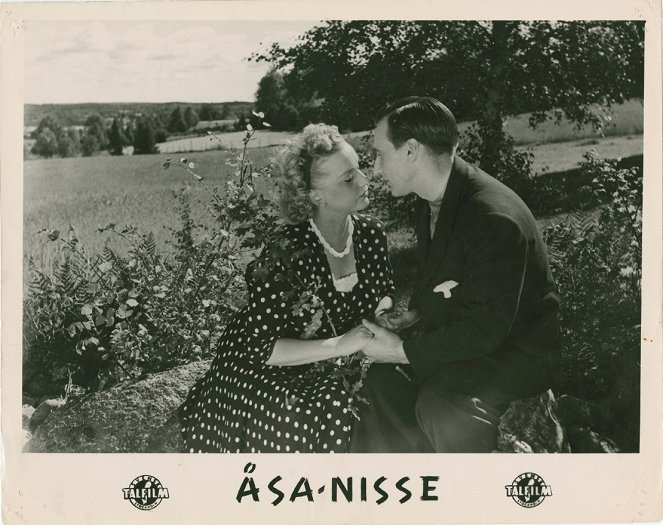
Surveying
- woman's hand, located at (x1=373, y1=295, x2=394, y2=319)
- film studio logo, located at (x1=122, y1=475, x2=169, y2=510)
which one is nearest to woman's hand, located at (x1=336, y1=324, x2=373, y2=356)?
woman's hand, located at (x1=373, y1=295, x2=394, y2=319)

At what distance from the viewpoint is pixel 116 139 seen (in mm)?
4508

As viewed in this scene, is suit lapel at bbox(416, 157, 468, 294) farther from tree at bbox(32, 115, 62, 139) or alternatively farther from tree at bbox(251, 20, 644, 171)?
tree at bbox(32, 115, 62, 139)

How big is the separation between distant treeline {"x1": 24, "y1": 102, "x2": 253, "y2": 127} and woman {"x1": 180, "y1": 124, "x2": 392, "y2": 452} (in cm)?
54

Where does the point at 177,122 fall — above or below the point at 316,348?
above

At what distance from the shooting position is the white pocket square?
393 centimetres

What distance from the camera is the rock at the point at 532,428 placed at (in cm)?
419

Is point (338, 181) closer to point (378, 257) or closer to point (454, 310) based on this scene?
point (378, 257)

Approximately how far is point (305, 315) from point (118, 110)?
165 centimetres

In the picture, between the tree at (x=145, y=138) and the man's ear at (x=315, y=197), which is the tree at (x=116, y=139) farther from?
the man's ear at (x=315, y=197)

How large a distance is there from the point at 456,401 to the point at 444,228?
87 cm

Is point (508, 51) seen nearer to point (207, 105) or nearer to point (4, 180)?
point (207, 105)

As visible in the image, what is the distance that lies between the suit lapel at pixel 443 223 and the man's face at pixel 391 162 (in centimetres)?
20

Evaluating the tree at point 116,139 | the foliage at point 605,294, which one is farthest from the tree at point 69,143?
the foliage at point 605,294

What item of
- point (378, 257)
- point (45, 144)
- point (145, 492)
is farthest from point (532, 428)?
point (45, 144)
